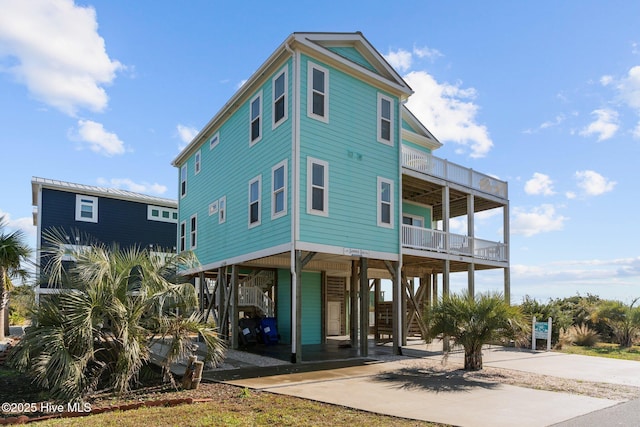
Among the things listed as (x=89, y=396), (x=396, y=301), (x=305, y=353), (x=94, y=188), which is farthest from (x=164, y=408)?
(x=94, y=188)

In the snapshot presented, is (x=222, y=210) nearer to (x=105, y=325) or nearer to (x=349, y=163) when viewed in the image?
(x=349, y=163)

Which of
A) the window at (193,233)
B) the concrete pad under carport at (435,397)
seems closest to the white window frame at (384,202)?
the concrete pad under carport at (435,397)

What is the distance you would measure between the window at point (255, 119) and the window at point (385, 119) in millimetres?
3932

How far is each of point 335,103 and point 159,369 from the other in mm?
8814

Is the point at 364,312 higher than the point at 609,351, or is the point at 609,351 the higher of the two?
the point at 364,312

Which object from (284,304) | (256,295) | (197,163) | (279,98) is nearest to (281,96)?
(279,98)

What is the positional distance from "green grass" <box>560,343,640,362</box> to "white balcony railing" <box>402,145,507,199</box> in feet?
21.9

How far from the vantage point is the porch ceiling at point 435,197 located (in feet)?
60.8

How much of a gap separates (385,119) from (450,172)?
442 centimetres

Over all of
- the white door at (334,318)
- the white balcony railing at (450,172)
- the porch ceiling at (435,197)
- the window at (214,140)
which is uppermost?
the window at (214,140)

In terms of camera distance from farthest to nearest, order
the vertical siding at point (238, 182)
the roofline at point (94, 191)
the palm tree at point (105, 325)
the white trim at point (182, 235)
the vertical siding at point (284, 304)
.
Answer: the roofline at point (94, 191) < the white trim at point (182, 235) < the vertical siding at point (284, 304) < the vertical siding at point (238, 182) < the palm tree at point (105, 325)

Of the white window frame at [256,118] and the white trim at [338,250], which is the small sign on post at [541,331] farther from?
the white window frame at [256,118]

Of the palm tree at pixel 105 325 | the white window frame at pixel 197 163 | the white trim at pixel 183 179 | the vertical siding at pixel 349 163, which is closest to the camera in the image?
A: the palm tree at pixel 105 325

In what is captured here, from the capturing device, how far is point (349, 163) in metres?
14.7
